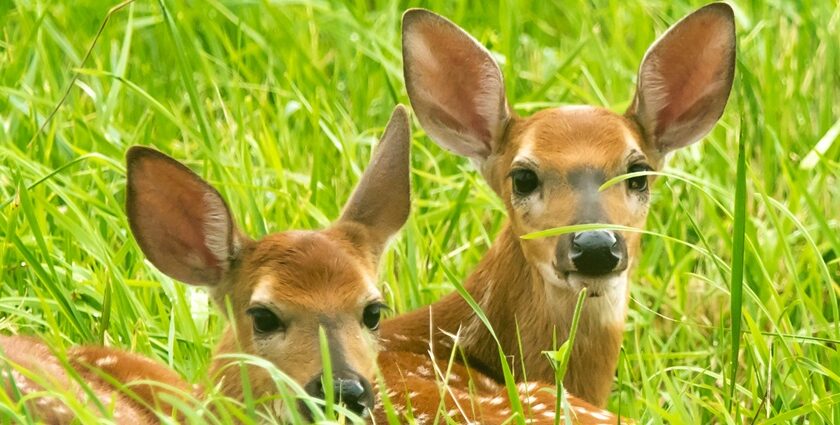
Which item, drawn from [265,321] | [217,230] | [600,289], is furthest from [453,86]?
[265,321]

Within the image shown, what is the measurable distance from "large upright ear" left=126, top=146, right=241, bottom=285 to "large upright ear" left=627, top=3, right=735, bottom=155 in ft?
4.52

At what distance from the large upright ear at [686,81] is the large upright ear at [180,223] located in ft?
4.52

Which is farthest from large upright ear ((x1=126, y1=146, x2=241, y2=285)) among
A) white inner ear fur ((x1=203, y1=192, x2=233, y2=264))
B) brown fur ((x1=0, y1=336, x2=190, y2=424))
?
brown fur ((x1=0, y1=336, x2=190, y2=424))

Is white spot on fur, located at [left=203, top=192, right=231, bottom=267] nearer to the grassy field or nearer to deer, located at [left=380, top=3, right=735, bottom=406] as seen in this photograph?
the grassy field

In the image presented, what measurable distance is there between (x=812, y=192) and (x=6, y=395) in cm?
306

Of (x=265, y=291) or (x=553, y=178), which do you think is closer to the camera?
(x=265, y=291)

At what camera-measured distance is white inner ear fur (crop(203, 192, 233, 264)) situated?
5637 mm

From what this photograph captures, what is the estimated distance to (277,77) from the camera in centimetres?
790

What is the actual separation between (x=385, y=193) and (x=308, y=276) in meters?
0.58

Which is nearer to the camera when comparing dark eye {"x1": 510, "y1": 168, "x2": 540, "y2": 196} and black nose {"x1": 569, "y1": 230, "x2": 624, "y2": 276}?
black nose {"x1": 569, "y1": 230, "x2": 624, "y2": 276}

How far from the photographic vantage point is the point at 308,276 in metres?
5.42

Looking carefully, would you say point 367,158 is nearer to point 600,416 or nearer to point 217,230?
point 217,230

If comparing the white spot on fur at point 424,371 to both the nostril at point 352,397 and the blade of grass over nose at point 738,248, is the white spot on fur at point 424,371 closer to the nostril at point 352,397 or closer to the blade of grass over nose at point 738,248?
the nostril at point 352,397

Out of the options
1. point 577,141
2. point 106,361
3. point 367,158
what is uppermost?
point 577,141
